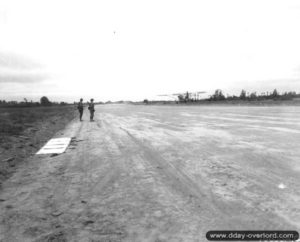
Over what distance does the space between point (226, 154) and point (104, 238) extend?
5621 mm

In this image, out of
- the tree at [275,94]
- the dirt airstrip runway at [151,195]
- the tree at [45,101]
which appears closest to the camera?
the dirt airstrip runway at [151,195]

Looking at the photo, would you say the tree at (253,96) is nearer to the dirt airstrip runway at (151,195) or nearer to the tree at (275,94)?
the tree at (275,94)

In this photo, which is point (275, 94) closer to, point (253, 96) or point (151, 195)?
point (253, 96)

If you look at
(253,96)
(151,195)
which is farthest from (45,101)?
(151,195)

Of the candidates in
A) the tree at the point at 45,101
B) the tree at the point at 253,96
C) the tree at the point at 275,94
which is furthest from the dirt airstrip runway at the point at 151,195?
the tree at the point at 45,101

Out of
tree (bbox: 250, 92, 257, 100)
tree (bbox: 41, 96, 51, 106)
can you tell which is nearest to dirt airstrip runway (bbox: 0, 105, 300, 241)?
tree (bbox: 250, 92, 257, 100)

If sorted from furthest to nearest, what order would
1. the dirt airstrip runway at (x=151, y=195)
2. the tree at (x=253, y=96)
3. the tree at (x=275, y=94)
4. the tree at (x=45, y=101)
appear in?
the tree at (x=45, y=101) < the tree at (x=275, y=94) < the tree at (x=253, y=96) < the dirt airstrip runway at (x=151, y=195)

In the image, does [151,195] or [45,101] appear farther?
[45,101]

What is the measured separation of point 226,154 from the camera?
8.27 metres

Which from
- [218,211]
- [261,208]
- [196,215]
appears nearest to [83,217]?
[196,215]

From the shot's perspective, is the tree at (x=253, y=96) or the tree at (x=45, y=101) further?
the tree at (x=45, y=101)

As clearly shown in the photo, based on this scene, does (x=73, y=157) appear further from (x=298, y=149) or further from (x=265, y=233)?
(x=298, y=149)

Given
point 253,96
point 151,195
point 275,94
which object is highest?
point 151,195

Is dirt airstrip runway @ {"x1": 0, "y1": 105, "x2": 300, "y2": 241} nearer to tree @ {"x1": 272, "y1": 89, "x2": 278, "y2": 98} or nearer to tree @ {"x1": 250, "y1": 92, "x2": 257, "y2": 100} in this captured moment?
tree @ {"x1": 250, "y1": 92, "x2": 257, "y2": 100}
